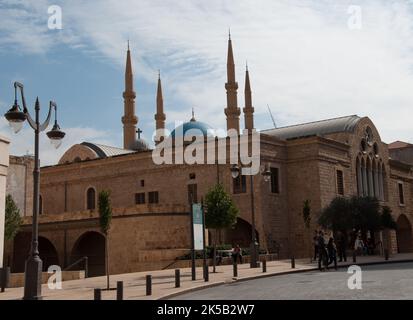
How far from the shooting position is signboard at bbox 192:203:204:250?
1960cm

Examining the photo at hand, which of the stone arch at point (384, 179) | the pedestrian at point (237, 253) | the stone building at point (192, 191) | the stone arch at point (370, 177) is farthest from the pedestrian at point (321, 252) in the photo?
the stone arch at point (384, 179)

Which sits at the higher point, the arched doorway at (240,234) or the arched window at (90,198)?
the arched window at (90,198)

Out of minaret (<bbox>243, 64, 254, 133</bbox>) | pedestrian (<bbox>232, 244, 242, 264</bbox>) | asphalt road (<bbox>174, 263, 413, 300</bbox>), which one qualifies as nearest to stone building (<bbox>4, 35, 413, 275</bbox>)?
pedestrian (<bbox>232, 244, 242, 264</bbox>)

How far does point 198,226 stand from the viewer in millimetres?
19906

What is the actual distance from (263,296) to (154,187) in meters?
25.8

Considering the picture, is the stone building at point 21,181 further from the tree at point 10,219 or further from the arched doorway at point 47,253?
the arched doorway at point 47,253

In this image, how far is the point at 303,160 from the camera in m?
36.9

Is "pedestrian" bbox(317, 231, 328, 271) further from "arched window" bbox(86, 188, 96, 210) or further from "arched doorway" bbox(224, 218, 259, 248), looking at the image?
"arched window" bbox(86, 188, 96, 210)

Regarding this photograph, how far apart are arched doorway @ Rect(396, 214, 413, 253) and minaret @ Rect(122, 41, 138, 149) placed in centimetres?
2452

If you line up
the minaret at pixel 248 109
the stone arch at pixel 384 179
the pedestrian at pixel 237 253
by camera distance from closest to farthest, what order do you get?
the pedestrian at pixel 237 253, the stone arch at pixel 384 179, the minaret at pixel 248 109

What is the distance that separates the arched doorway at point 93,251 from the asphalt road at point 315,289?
18.1m

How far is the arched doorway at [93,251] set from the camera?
34906 millimetres

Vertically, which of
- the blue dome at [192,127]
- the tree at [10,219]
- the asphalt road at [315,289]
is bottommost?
the asphalt road at [315,289]
